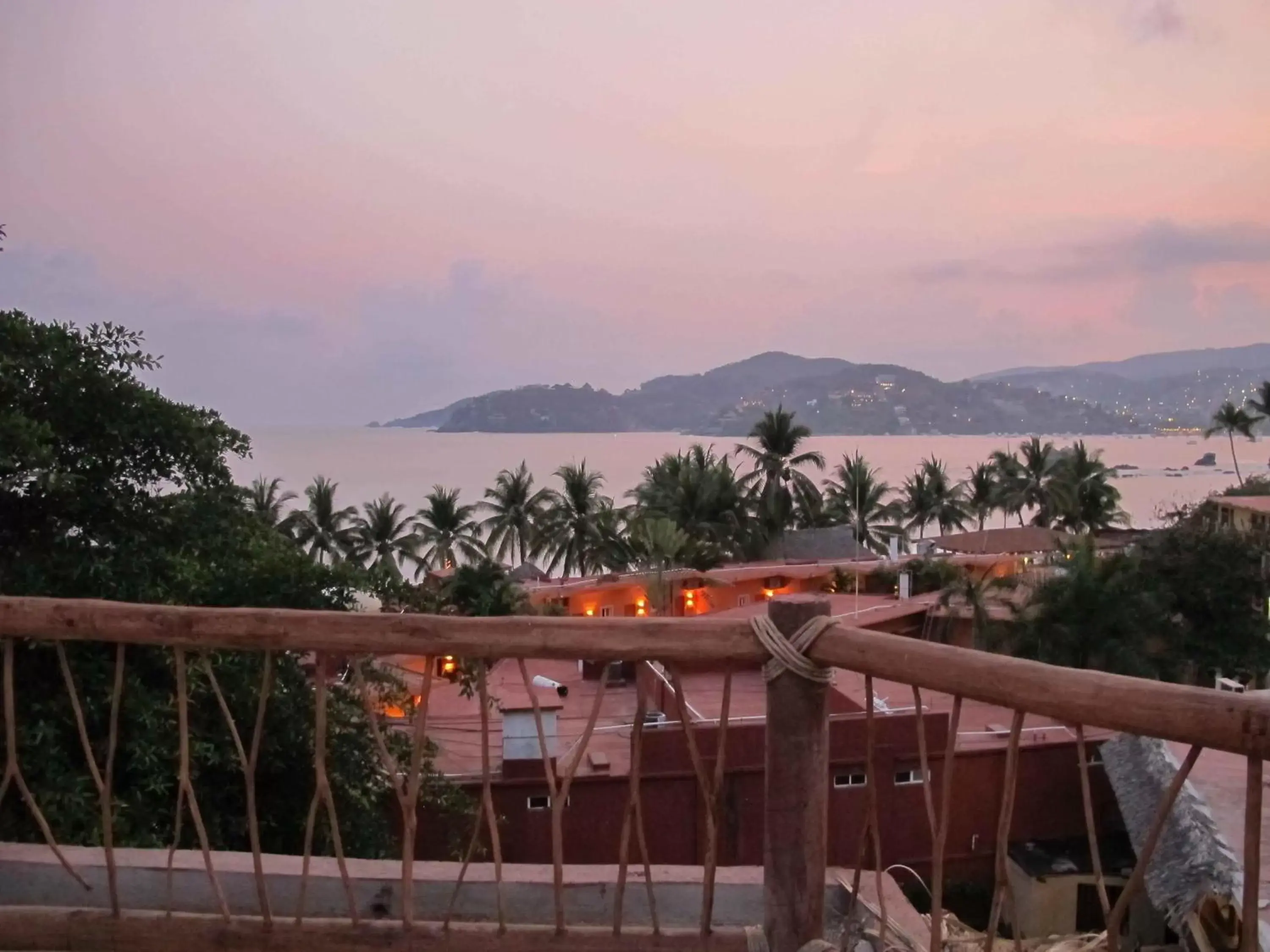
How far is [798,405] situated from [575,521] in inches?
2255

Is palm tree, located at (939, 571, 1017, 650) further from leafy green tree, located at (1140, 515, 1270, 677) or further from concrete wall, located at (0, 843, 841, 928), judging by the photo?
concrete wall, located at (0, 843, 841, 928)

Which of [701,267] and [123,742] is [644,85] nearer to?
[123,742]

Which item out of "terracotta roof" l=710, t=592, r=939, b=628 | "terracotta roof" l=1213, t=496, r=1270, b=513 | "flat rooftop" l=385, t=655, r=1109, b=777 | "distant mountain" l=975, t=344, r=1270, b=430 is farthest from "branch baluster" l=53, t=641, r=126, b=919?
"distant mountain" l=975, t=344, r=1270, b=430

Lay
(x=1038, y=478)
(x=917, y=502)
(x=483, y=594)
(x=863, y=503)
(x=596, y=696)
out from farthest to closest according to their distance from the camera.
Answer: (x=917, y=502)
(x=1038, y=478)
(x=863, y=503)
(x=483, y=594)
(x=596, y=696)

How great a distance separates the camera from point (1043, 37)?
25.0 metres

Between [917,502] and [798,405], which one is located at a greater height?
[798,405]

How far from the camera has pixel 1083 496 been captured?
30.6 metres

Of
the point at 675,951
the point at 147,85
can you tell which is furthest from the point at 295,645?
the point at 147,85

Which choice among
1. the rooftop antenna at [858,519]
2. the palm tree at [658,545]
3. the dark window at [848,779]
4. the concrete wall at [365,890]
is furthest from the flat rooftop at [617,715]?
the palm tree at [658,545]

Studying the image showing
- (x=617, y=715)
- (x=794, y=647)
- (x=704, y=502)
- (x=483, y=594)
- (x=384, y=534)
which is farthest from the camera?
(x=384, y=534)

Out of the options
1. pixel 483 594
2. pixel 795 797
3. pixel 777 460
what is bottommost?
pixel 483 594

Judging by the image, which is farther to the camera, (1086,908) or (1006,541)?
(1006,541)

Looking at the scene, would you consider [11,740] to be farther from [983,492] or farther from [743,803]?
[983,492]

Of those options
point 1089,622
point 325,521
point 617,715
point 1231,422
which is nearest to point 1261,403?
point 1231,422
